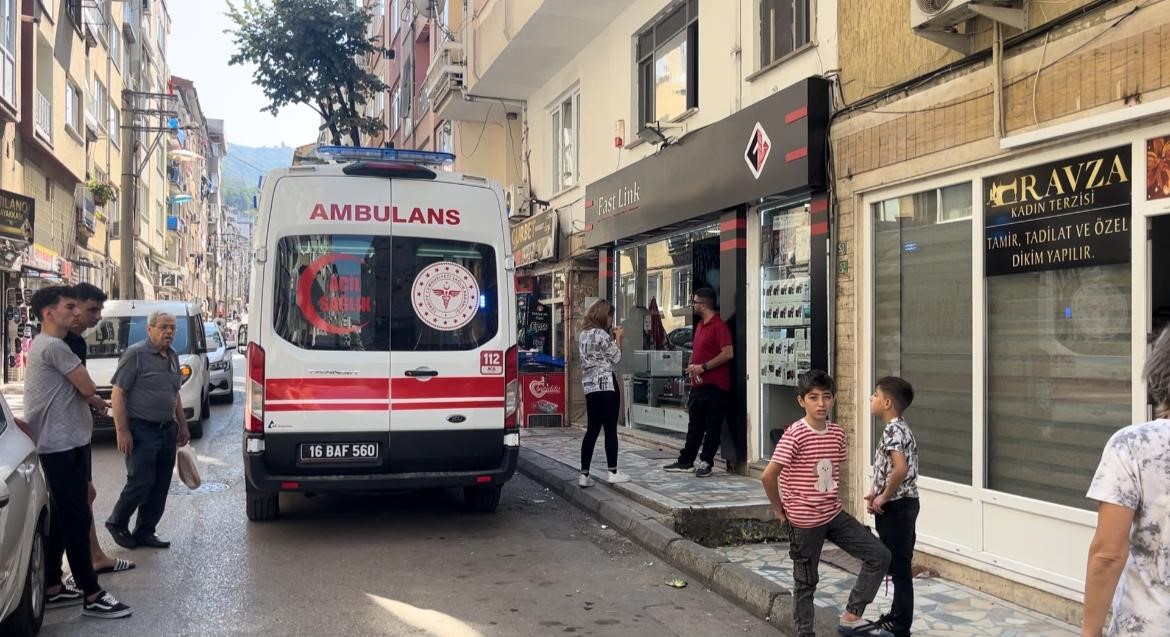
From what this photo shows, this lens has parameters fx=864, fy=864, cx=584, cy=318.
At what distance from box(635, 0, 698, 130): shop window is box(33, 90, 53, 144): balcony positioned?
15.7 meters

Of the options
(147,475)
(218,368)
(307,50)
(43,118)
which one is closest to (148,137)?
(43,118)

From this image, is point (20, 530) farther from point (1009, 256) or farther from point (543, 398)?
point (543, 398)

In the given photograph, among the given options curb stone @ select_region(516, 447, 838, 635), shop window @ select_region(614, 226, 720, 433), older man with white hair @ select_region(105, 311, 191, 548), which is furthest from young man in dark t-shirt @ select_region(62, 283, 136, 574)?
shop window @ select_region(614, 226, 720, 433)

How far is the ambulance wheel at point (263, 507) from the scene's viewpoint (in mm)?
7114

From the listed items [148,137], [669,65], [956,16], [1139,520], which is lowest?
[1139,520]

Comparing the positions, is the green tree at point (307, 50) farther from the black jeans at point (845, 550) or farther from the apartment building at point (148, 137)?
the black jeans at point (845, 550)

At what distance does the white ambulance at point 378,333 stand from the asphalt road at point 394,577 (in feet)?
1.60

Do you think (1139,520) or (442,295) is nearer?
(1139,520)

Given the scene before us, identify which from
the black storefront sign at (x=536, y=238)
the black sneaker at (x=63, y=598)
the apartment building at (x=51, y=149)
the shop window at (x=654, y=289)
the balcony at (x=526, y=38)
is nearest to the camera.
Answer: the black sneaker at (x=63, y=598)

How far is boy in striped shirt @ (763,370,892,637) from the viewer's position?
14.1 feet

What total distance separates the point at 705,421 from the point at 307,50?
16889 mm

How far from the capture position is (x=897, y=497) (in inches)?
170

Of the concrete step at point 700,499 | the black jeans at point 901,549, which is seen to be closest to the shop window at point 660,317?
the concrete step at point 700,499

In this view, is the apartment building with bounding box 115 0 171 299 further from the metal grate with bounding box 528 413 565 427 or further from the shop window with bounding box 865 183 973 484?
the shop window with bounding box 865 183 973 484
